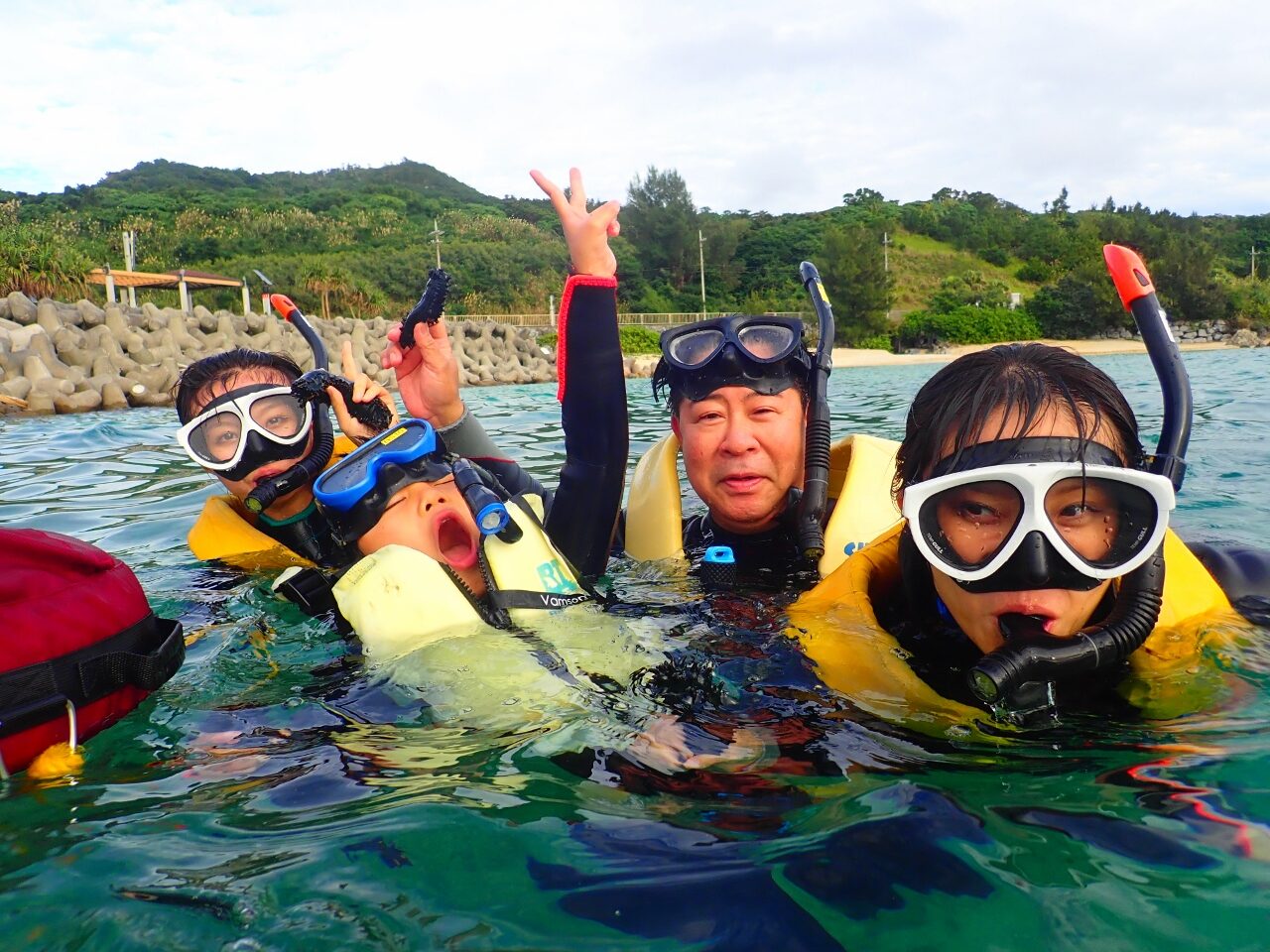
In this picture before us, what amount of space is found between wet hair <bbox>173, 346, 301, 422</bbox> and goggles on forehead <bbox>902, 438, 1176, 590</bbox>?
9.31ft

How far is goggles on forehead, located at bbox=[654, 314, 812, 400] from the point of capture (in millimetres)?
3096

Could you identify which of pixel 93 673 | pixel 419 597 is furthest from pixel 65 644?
pixel 419 597

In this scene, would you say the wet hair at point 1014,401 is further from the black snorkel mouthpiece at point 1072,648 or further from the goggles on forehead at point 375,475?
the goggles on forehead at point 375,475

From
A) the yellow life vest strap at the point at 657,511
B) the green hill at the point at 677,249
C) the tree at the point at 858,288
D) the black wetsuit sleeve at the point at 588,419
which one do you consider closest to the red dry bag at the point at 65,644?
Result: the black wetsuit sleeve at the point at 588,419

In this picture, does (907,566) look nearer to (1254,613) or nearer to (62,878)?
(1254,613)

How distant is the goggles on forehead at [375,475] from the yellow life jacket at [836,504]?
1048 millimetres

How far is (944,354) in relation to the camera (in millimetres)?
38094

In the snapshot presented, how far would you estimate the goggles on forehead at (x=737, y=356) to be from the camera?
3.10 m

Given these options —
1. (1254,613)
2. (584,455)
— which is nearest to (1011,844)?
(1254,613)

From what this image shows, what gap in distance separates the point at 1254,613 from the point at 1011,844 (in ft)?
3.90

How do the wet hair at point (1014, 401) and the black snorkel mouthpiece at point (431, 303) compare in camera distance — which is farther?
the black snorkel mouthpiece at point (431, 303)

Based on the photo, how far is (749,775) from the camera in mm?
1633

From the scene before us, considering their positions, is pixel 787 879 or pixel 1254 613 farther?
pixel 1254 613

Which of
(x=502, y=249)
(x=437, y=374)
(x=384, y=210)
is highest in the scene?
(x=384, y=210)
